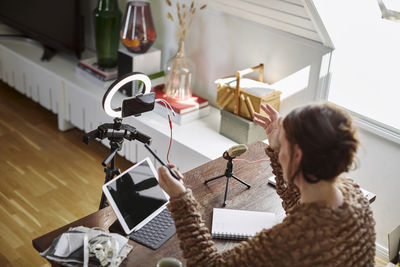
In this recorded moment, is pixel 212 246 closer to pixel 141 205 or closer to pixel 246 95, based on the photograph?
pixel 141 205

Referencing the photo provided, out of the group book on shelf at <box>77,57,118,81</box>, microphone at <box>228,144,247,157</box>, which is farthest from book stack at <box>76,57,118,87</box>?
microphone at <box>228,144,247,157</box>

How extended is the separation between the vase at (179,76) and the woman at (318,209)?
5.49 ft

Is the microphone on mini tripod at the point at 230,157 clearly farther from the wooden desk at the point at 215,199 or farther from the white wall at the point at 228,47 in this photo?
the white wall at the point at 228,47

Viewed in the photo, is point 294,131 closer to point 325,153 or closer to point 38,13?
point 325,153

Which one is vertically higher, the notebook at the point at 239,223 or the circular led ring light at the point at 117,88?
the circular led ring light at the point at 117,88

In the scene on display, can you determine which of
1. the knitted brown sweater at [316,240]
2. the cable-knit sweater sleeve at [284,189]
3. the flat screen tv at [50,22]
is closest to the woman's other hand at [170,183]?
the knitted brown sweater at [316,240]

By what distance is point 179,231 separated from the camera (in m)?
1.39

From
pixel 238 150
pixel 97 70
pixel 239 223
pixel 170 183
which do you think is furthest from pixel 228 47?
pixel 170 183

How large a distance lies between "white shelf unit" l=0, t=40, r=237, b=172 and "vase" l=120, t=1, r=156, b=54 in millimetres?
361

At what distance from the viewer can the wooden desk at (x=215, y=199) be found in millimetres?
1528

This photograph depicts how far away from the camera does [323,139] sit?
1.17 meters

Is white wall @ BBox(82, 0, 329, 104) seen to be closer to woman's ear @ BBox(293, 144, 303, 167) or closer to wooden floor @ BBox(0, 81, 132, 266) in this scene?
wooden floor @ BBox(0, 81, 132, 266)

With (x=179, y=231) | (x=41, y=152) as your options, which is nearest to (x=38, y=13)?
(x=41, y=152)

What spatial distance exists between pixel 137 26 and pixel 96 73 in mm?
465
